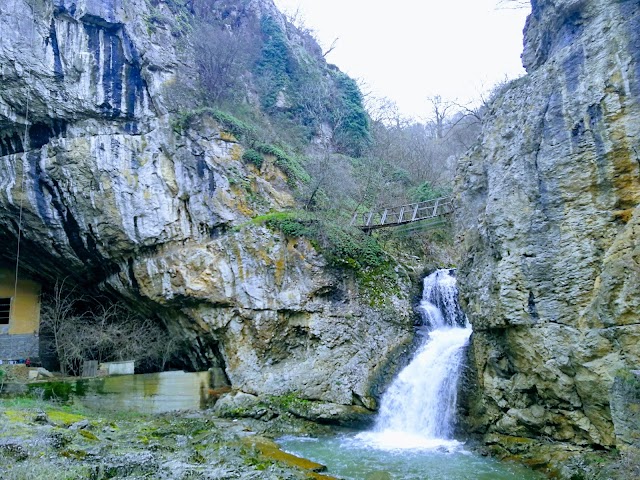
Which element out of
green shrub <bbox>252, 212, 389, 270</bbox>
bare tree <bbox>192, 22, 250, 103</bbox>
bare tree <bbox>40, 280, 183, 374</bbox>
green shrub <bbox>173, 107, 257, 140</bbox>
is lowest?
bare tree <bbox>40, 280, 183, 374</bbox>

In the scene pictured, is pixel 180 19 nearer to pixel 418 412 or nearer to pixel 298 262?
pixel 298 262

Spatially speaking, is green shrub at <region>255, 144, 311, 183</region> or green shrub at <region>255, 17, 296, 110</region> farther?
green shrub at <region>255, 17, 296, 110</region>

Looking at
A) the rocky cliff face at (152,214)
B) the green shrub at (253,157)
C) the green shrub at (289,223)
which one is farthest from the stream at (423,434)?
the green shrub at (253,157)

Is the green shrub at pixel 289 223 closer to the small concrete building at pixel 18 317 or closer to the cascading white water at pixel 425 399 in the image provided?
the cascading white water at pixel 425 399

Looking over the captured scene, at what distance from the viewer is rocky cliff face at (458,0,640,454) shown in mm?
9680

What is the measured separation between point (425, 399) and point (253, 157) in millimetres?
11661

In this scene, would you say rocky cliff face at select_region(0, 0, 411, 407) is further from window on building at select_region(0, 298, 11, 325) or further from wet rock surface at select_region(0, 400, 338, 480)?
wet rock surface at select_region(0, 400, 338, 480)

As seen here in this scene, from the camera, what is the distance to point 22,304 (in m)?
22.3

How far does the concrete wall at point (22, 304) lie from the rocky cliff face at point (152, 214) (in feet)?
9.15

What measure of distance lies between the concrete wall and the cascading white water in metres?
15.6

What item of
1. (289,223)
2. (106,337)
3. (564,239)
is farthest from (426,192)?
(106,337)

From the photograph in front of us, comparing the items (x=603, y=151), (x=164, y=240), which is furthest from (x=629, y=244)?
(x=164, y=240)

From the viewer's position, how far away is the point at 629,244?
9.05m

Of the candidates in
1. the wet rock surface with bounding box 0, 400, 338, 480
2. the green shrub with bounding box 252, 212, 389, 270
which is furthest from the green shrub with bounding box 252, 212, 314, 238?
the wet rock surface with bounding box 0, 400, 338, 480
